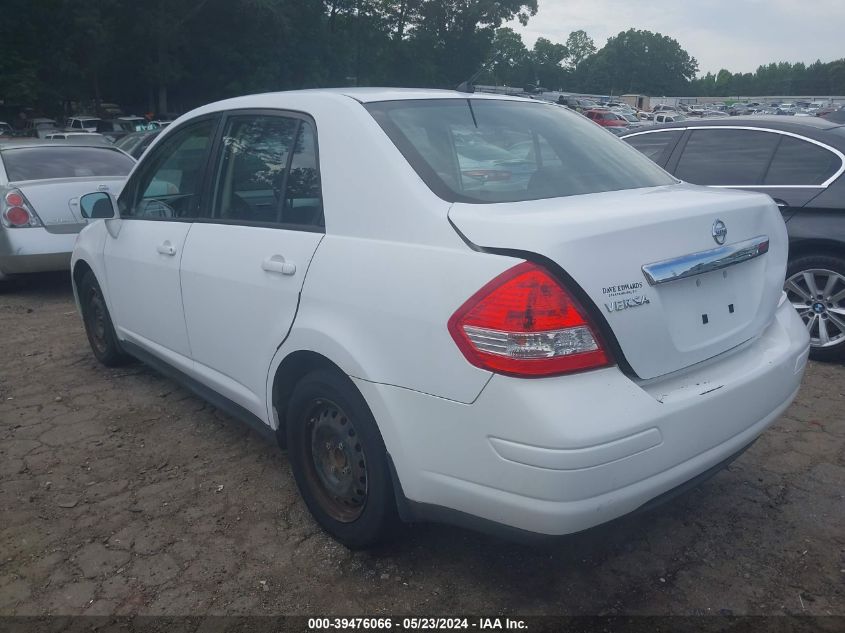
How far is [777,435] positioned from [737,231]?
174cm

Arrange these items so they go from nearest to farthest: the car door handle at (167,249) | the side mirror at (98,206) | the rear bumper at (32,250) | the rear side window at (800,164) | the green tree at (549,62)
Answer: the car door handle at (167,249)
the side mirror at (98,206)
the rear side window at (800,164)
the rear bumper at (32,250)
the green tree at (549,62)

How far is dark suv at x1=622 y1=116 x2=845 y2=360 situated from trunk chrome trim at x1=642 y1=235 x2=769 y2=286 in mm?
2448

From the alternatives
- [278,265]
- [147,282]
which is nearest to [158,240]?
[147,282]

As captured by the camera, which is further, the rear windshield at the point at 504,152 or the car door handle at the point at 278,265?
the car door handle at the point at 278,265

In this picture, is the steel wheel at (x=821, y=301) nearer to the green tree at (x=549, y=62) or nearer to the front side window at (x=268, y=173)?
the front side window at (x=268, y=173)

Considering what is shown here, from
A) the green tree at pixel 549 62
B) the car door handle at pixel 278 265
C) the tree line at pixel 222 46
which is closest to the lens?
the car door handle at pixel 278 265

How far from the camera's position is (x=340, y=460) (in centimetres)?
275

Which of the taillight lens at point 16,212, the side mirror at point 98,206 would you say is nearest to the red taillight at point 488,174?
the side mirror at point 98,206

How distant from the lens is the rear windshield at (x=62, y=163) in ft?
23.4

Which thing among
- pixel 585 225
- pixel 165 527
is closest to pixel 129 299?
pixel 165 527

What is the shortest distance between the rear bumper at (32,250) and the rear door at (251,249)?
3.99 metres

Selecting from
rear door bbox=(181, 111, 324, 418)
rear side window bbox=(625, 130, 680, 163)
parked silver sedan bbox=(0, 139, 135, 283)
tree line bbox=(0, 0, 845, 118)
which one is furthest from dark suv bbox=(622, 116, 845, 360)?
tree line bbox=(0, 0, 845, 118)

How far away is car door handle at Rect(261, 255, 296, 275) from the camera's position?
276 cm

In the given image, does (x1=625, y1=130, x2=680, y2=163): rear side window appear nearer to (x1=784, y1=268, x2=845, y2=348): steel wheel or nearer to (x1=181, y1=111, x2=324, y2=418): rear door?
(x1=784, y1=268, x2=845, y2=348): steel wheel
